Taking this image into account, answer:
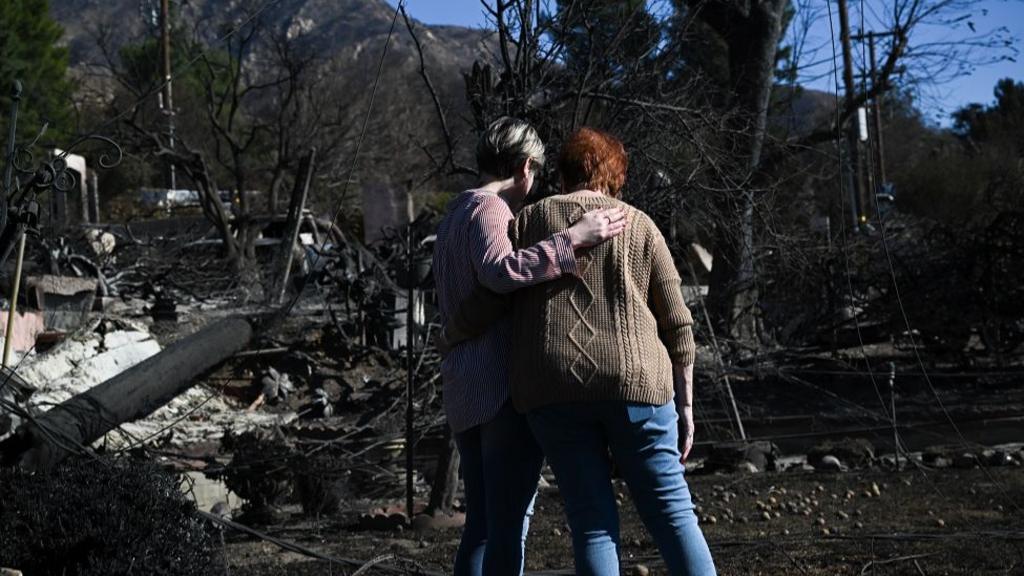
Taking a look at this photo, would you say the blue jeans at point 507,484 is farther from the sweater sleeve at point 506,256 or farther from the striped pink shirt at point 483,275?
the sweater sleeve at point 506,256

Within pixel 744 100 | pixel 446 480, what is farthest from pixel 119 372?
pixel 744 100

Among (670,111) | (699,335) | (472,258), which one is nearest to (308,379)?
(699,335)

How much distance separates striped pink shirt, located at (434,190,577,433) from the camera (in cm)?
312

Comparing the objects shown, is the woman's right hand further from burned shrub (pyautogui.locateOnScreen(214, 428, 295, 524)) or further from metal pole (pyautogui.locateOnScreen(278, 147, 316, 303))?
metal pole (pyautogui.locateOnScreen(278, 147, 316, 303))

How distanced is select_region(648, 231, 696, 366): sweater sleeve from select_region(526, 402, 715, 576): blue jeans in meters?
0.20

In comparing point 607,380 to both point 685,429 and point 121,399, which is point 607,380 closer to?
point 685,429

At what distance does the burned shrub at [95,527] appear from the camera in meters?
3.33

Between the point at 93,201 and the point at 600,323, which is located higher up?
the point at 93,201

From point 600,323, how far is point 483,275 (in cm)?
36

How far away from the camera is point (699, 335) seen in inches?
345

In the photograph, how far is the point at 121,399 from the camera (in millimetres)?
5891

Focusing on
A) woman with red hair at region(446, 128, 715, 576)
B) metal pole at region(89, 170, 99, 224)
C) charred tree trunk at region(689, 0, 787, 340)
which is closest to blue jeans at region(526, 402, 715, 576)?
woman with red hair at region(446, 128, 715, 576)

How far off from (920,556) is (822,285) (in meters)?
8.83

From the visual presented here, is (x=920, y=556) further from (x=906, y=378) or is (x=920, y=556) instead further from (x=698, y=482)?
(x=906, y=378)
